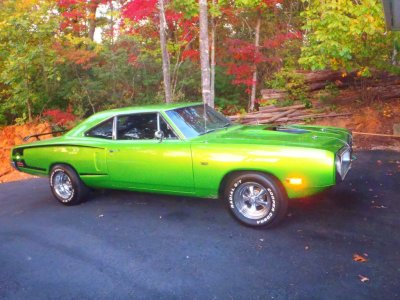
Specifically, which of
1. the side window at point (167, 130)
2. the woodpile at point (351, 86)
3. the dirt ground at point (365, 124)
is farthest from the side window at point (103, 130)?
the woodpile at point (351, 86)

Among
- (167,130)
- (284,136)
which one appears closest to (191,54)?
(167,130)

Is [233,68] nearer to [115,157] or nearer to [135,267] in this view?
[115,157]

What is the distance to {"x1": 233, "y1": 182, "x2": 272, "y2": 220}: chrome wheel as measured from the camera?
469 cm

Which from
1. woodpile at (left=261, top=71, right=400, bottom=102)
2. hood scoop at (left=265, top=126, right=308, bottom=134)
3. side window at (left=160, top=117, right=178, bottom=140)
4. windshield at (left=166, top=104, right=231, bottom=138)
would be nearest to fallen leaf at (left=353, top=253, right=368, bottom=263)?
hood scoop at (left=265, top=126, right=308, bottom=134)

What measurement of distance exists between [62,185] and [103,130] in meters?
1.26

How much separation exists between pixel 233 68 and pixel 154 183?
8833 millimetres

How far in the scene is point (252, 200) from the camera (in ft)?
15.7

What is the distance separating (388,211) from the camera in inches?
199

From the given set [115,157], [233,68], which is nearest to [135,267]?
[115,157]

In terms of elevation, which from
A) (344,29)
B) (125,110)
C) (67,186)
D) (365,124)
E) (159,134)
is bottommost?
(67,186)

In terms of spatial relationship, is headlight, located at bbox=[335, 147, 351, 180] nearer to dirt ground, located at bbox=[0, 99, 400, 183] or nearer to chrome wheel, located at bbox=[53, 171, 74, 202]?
chrome wheel, located at bbox=[53, 171, 74, 202]

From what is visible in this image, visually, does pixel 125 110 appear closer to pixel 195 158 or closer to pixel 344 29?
pixel 195 158

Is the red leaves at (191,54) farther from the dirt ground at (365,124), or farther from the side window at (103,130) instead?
the side window at (103,130)

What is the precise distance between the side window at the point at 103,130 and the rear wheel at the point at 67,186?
707mm
